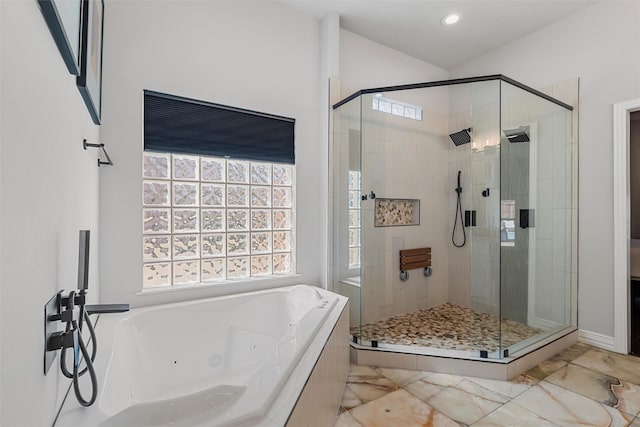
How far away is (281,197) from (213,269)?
846mm

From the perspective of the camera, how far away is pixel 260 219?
2.71 metres

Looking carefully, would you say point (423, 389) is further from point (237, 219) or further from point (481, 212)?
point (237, 219)

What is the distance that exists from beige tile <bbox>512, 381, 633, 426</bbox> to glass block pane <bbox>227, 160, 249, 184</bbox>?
2.43m

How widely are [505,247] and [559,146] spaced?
1.19 metres

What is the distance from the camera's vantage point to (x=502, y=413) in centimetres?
178

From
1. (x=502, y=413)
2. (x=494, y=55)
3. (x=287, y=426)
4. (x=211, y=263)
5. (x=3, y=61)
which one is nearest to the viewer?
(x=3, y=61)

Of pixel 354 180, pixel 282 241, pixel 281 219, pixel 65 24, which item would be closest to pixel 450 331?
pixel 354 180

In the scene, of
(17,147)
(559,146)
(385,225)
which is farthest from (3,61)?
(559,146)

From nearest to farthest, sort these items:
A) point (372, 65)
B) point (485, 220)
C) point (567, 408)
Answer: point (567, 408) < point (485, 220) < point (372, 65)

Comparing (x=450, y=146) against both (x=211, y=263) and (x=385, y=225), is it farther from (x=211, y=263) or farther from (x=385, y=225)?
(x=211, y=263)

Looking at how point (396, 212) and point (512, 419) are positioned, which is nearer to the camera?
point (512, 419)

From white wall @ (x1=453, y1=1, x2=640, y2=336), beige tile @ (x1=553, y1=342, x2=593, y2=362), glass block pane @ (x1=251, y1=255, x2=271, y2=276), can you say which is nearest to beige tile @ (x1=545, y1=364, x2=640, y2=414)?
beige tile @ (x1=553, y1=342, x2=593, y2=362)

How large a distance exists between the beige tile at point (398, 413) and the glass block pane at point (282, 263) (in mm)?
1297

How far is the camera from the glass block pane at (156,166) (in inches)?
88.0
